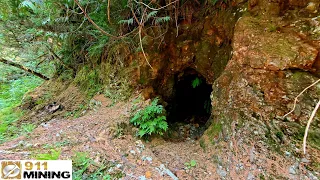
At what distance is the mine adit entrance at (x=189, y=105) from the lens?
512cm

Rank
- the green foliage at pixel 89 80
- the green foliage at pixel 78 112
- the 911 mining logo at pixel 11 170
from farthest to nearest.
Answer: the green foliage at pixel 89 80 → the green foliage at pixel 78 112 → the 911 mining logo at pixel 11 170

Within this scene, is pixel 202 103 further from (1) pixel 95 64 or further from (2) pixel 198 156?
(1) pixel 95 64

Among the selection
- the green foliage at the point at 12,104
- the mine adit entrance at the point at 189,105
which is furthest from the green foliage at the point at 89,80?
the mine adit entrance at the point at 189,105

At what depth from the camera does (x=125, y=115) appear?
403cm

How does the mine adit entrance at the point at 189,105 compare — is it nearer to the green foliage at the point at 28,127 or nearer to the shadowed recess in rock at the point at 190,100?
the shadowed recess in rock at the point at 190,100

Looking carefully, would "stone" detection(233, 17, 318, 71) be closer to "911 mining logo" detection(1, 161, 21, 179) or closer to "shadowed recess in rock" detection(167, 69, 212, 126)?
"shadowed recess in rock" detection(167, 69, 212, 126)

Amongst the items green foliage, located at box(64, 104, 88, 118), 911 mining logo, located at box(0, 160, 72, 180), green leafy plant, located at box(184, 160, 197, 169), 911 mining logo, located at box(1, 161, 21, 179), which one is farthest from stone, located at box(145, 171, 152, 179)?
green foliage, located at box(64, 104, 88, 118)

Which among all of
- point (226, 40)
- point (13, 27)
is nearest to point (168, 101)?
point (226, 40)

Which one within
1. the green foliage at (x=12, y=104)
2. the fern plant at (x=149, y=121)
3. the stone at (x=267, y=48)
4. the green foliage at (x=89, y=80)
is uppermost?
the stone at (x=267, y=48)

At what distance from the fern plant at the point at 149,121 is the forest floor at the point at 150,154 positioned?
20 cm

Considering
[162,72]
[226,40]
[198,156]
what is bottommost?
[198,156]

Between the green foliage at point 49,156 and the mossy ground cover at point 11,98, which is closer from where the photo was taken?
the green foliage at point 49,156

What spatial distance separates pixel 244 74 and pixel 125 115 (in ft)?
8.52

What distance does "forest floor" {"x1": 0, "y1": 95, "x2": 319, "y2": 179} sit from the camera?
260cm
